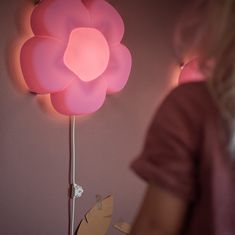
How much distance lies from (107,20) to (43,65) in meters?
0.32

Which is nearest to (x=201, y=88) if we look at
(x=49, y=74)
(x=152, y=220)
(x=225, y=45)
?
(x=225, y=45)

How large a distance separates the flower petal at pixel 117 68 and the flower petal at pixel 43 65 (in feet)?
0.63

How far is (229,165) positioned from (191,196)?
0.06m

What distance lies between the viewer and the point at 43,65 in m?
1.22

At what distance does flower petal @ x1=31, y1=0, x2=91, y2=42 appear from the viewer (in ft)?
4.02

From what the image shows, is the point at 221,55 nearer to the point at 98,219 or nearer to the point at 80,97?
the point at 80,97

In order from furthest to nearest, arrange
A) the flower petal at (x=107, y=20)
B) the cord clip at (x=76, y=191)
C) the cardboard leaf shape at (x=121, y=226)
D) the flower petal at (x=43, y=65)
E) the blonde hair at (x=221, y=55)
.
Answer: the cardboard leaf shape at (x=121, y=226), the cord clip at (x=76, y=191), the flower petal at (x=107, y=20), the flower petal at (x=43, y=65), the blonde hair at (x=221, y=55)

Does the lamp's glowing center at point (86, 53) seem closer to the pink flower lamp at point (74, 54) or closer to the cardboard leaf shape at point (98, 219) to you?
the pink flower lamp at point (74, 54)

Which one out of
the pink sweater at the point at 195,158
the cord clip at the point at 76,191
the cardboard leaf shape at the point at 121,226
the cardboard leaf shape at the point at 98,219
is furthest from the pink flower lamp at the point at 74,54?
the pink sweater at the point at 195,158

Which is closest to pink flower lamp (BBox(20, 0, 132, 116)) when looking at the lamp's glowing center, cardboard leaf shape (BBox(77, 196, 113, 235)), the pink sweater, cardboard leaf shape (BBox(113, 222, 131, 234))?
the lamp's glowing center

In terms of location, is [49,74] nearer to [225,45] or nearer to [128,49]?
[128,49]

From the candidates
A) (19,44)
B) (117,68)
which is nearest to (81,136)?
(117,68)

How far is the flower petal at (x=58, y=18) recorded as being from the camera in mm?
1226

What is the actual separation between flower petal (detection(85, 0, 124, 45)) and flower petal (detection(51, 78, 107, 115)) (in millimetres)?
173
